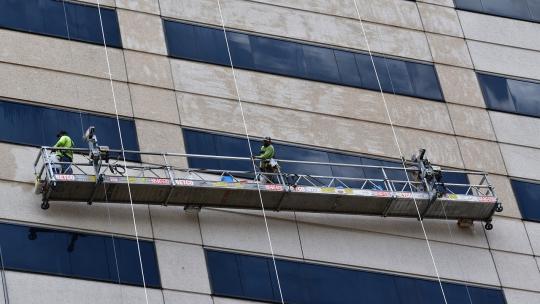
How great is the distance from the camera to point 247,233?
42.8m

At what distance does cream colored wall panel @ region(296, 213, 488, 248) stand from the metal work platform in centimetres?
29

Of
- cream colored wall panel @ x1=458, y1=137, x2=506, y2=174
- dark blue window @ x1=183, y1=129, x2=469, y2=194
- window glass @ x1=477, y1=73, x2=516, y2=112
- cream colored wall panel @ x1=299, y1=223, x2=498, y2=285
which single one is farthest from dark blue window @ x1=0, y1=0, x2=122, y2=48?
window glass @ x1=477, y1=73, x2=516, y2=112

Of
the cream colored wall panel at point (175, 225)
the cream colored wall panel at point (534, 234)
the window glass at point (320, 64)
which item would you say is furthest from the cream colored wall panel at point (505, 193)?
the cream colored wall panel at point (175, 225)

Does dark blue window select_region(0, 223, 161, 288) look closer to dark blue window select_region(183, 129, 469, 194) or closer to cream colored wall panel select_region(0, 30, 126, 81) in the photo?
dark blue window select_region(183, 129, 469, 194)

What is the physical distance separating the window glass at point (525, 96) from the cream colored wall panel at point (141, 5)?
14849 mm

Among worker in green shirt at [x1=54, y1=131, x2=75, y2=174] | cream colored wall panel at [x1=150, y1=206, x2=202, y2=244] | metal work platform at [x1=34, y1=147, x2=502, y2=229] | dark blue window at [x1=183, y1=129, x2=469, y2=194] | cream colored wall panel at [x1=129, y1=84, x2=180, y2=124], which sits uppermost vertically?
cream colored wall panel at [x1=129, y1=84, x2=180, y2=124]

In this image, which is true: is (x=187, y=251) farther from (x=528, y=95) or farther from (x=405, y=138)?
(x=528, y=95)

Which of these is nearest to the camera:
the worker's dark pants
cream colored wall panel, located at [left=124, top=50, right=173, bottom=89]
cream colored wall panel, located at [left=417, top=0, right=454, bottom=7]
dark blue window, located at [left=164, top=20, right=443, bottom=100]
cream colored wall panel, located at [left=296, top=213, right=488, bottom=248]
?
the worker's dark pants

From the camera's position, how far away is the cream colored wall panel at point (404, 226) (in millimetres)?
44406

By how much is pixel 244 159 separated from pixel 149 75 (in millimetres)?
4588

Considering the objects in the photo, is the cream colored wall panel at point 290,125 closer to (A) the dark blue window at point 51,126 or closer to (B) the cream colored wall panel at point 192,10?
(A) the dark blue window at point 51,126

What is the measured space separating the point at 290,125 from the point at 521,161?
9.50 m

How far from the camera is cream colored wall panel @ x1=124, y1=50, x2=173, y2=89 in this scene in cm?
4531

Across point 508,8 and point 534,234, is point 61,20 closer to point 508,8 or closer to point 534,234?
point 534,234
